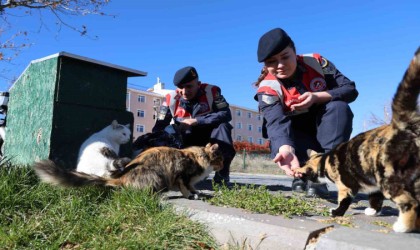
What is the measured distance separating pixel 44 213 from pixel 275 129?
7.49 ft

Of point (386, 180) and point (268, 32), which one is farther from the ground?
point (268, 32)

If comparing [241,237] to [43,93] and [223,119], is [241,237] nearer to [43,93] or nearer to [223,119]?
[223,119]

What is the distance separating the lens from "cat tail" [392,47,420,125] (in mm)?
2090

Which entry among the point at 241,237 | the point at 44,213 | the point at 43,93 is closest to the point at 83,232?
the point at 44,213

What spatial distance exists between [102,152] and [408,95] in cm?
333

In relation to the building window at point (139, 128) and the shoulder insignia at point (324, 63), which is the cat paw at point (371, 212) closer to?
the shoulder insignia at point (324, 63)

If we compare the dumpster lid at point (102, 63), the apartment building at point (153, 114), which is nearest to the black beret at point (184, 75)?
the dumpster lid at point (102, 63)

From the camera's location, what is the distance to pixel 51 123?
402 cm

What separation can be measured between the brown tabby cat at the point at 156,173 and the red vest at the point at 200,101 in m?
1.15

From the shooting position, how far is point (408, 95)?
2178mm

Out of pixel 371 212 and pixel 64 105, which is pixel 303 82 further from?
pixel 64 105

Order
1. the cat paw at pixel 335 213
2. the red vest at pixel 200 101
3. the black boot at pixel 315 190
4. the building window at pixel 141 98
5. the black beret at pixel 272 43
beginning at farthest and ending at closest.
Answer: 1. the building window at pixel 141 98
2. the red vest at pixel 200 101
3. the black boot at pixel 315 190
4. the black beret at pixel 272 43
5. the cat paw at pixel 335 213

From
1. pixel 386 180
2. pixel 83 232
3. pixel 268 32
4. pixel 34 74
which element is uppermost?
pixel 268 32

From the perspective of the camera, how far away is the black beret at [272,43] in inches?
140
